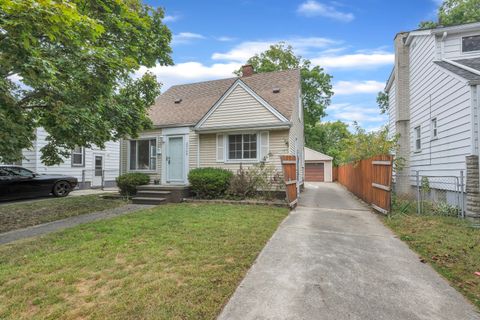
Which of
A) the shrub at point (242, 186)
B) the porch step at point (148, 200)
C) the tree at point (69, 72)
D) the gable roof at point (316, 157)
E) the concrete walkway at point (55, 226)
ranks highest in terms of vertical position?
the tree at point (69, 72)

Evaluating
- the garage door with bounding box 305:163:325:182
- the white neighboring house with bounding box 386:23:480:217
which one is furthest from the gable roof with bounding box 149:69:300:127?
the garage door with bounding box 305:163:325:182

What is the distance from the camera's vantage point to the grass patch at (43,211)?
6691mm

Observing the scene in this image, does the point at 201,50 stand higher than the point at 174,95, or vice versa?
the point at 201,50

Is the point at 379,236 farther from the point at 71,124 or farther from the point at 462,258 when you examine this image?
the point at 71,124

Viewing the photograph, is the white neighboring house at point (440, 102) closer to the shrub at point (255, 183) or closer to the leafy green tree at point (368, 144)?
the leafy green tree at point (368, 144)

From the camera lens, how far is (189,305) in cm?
257

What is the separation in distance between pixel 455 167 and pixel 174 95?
13.4 m

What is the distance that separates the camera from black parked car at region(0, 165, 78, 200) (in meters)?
10.1

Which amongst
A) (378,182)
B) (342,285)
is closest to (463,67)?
(378,182)

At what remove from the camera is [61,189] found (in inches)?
467

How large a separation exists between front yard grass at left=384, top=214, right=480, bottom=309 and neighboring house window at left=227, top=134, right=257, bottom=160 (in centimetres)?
543

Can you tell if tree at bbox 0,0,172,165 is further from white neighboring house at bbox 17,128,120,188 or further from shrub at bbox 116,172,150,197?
white neighboring house at bbox 17,128,120,188

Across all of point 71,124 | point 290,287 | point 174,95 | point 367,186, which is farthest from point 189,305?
point 174,95

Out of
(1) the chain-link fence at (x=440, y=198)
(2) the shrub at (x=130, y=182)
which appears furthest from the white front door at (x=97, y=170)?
(1) the chain-link fence at (x=440, y=198)
